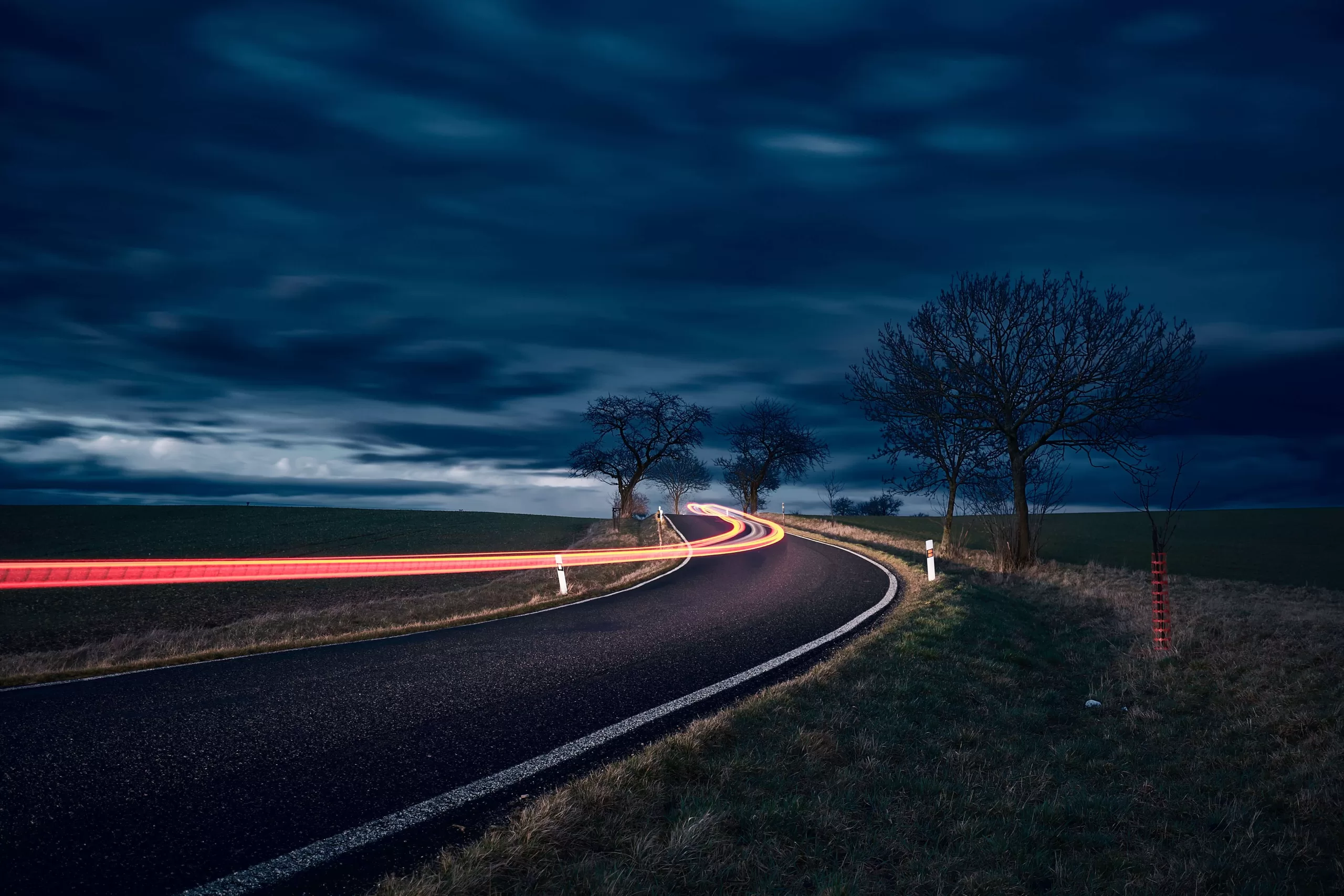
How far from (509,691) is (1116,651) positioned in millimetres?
9182

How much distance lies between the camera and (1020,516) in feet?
68.6

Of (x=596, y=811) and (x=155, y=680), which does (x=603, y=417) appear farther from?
(x=596, y=811)

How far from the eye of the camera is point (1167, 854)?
4055 millimetres

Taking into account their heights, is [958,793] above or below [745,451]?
below

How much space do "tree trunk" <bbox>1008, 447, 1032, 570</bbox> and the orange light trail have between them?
921 centimetres

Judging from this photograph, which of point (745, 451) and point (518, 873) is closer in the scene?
point (518, 873)

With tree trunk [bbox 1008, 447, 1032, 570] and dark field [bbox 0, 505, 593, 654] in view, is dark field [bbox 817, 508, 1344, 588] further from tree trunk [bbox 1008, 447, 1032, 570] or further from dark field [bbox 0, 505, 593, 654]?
dark field [bbox 0, 505, 593, 654]

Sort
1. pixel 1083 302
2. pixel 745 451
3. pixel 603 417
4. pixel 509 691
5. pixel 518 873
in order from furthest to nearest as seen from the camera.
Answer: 1. pixel 745 451
2. pixel 603 417
3. pixel 1083 302
4. pixel 509 691
5. pixel 518 873

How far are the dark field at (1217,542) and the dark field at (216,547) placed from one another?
2617 centimetres

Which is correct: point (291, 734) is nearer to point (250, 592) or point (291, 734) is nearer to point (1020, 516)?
point (1020, 516)

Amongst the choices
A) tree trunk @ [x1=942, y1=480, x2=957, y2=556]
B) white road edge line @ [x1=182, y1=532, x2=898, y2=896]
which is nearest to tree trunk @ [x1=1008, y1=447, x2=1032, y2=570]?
tree trunk @ [x1=942, y1=480, x2=957, y2=556]

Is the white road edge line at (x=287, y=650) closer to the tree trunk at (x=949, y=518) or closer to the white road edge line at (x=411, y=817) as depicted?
the white road edge line at (x=411, y=817)

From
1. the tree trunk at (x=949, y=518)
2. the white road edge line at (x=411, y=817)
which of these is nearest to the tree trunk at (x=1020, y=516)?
the tree trunk at (x=949, y=518)

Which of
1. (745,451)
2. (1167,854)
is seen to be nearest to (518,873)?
(1167,854)
